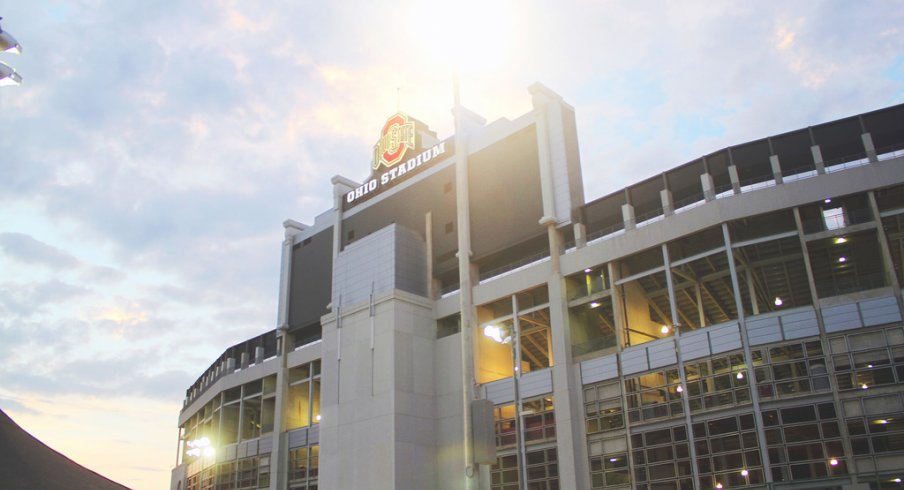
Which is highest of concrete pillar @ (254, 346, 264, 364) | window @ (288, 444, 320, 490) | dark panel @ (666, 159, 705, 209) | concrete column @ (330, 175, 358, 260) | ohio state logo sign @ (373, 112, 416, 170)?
ohio state logo sign @ (373, 112, 416, 170)

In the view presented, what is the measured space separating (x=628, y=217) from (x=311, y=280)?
3199 cm

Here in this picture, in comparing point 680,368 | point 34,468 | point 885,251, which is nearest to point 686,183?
point 680,368

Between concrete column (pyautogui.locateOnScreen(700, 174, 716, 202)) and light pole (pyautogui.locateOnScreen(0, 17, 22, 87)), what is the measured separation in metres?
33.7

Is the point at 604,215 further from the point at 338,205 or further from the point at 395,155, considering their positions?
the point at 338,205

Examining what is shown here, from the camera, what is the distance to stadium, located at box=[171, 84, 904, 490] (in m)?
35.7

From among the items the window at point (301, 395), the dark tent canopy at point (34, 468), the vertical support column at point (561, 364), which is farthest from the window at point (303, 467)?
the dark tent canopy at point (34, 468)

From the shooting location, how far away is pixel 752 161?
138 ft

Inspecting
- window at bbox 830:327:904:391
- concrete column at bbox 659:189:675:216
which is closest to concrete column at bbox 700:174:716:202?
concrete column at bbox 659:189:675:216

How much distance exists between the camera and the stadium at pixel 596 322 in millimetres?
35719

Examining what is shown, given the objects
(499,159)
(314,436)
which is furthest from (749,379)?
(314,436)

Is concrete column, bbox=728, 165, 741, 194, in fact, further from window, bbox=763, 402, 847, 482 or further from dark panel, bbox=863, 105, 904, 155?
window, bbox=763, 402, 847, 482

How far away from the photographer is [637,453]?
1602 inches

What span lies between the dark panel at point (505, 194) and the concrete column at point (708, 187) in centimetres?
1153

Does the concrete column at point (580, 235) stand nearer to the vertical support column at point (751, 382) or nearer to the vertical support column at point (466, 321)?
the vertical support column at point (751, 382)
